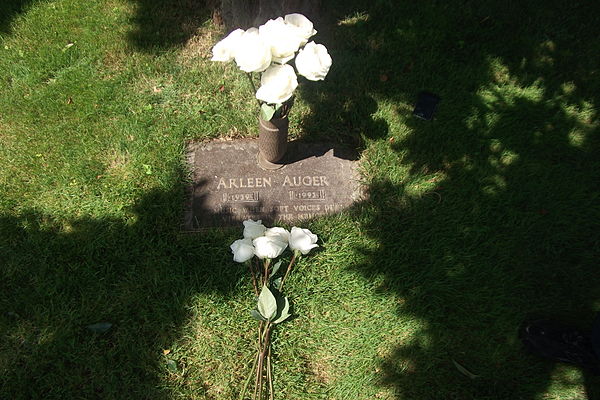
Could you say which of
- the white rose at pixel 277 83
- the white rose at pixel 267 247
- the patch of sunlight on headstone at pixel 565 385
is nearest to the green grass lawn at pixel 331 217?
the patch of sunlight on headstone at pixel 565 385

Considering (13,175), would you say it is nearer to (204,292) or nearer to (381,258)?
(204,292)

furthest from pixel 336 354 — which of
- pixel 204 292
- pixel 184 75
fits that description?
pixel 184 75

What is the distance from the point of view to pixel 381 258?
3080 millimetres

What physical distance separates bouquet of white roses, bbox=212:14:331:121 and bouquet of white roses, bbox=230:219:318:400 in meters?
0.93

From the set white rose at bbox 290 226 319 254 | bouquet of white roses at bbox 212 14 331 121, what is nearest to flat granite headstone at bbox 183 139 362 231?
white rose at bbox 290 226 319 254

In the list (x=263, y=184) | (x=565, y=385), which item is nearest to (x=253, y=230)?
(x=263, y=184)

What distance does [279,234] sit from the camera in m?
2.80

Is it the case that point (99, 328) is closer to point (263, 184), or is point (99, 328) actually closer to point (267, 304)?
point (267, 304)

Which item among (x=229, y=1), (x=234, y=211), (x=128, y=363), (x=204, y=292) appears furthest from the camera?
(x=229, y=1)

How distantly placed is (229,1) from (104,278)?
2694mm

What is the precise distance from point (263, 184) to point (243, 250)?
0.73m

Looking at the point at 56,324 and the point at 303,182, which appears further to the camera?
the point at 303,182

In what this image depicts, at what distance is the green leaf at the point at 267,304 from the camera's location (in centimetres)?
269

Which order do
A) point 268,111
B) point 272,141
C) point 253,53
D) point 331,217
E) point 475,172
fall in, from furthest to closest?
point 475,172, point 331,217, point 272,141, point 268,111, point 253,53
